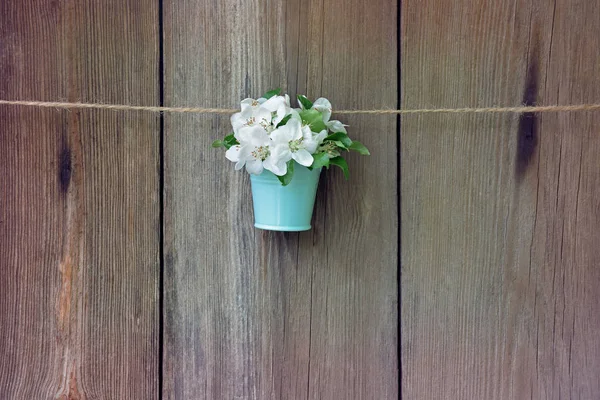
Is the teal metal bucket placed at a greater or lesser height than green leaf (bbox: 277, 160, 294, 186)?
lesser

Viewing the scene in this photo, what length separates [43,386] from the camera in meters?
0.85

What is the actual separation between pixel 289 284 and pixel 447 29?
0.57 meters

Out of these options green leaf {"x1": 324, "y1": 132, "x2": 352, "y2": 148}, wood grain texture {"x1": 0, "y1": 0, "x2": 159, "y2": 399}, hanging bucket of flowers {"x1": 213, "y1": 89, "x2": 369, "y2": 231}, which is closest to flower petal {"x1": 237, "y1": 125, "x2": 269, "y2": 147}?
hanging bucket of flowers {"x1": 213, "y1": 89, "x2": 369, "y2": 231}

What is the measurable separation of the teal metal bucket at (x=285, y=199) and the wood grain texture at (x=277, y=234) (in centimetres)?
10

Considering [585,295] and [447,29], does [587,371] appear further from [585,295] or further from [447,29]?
[447,29]

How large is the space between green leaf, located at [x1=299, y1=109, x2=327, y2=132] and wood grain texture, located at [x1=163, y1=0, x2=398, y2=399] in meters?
0.13

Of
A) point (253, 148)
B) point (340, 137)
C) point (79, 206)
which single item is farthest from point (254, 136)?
point (79, 206)

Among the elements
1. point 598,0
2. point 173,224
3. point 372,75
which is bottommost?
point 173,224

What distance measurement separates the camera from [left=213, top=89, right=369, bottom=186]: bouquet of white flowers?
2.27ft

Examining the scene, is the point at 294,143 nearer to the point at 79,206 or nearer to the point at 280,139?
the point at 280,139

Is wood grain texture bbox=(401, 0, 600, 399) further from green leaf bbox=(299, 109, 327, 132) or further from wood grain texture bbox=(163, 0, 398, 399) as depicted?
green leaf bbox=(299, 109, 327, 132)

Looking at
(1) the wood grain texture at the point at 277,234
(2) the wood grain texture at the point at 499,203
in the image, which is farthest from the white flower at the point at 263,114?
(2) the wood grain texture at the point at 499,203

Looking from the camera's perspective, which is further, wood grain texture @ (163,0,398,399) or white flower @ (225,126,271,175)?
wood grain texture @ (163,0,398,399)

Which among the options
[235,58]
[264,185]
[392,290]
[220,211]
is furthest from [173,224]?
[392,290]
